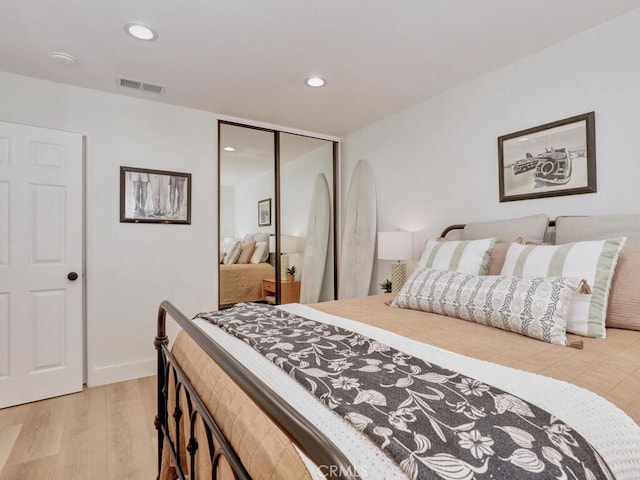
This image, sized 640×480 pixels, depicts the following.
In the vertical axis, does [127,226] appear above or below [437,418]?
above

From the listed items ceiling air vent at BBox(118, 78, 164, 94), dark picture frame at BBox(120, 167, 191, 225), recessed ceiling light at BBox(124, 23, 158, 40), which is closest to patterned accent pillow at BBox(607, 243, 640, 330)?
recessed ceiling light at BBox(124, 23, 158, 40)

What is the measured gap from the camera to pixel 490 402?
0.79 meters

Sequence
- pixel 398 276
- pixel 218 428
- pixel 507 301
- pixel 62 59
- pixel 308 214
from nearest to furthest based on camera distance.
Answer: pixel 218 428 < pixel 507 301 < pixel 62 59 < pixel 398 276 < pixel 308 214

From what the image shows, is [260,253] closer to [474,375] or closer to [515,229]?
[515,229]

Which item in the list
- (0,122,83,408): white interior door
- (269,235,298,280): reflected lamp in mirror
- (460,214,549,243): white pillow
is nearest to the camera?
(460,214,549,243): white pillow

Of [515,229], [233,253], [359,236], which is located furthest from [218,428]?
[359,236]

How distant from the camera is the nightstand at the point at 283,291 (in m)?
3.76

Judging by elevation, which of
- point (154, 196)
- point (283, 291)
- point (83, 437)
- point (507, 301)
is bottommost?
point (83, 437)

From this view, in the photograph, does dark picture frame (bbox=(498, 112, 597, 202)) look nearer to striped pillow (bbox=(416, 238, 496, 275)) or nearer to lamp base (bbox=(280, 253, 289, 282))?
striped pillow (bbox=(416, 238, 496, 275))

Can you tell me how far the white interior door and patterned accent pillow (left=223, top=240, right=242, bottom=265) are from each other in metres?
1.21

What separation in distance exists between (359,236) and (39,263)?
2808 millimetres

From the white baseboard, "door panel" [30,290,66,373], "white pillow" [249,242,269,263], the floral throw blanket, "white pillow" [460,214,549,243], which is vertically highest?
"white pillow" [460,214,549,243]

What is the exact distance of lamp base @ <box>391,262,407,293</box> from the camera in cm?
304

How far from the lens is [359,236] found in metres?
3.84
